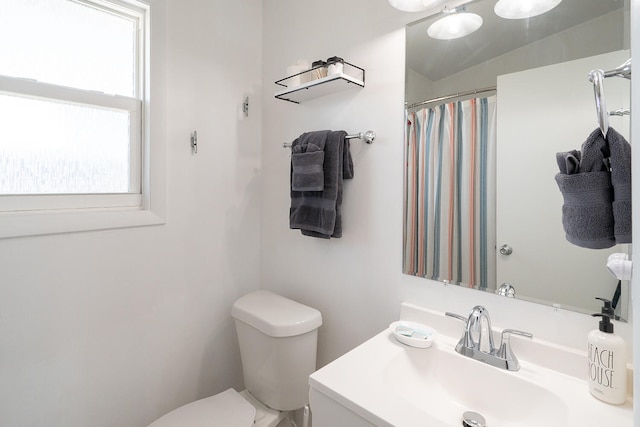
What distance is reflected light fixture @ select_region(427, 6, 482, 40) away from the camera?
3.27ft

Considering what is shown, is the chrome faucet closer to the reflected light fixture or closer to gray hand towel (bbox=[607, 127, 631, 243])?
gray hand towel (bbox=[607, 127, 631, 243])

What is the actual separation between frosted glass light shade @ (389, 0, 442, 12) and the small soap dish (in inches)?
42.7

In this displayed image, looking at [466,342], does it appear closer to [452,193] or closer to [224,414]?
[452,193]

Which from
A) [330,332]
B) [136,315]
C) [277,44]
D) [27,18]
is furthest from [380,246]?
[27,18]

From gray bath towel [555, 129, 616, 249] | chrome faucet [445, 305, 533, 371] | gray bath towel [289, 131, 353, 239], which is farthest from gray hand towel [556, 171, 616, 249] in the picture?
gray bath towel [289, 131, 353, 239]

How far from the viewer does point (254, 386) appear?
1.38 metres

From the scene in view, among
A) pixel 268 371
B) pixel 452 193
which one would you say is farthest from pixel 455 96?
pixel 268 371

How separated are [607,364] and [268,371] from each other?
110cm

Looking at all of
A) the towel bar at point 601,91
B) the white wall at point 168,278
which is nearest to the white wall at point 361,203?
the white wall at point 168,278

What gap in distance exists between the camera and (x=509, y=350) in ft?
2.82

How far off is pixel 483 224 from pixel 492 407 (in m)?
0.52

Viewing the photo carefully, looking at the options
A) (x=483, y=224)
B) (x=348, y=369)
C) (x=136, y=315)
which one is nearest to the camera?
(x=348, y=369)

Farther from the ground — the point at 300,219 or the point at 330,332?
the point at 300,219

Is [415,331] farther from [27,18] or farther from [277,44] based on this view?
[27,18]
